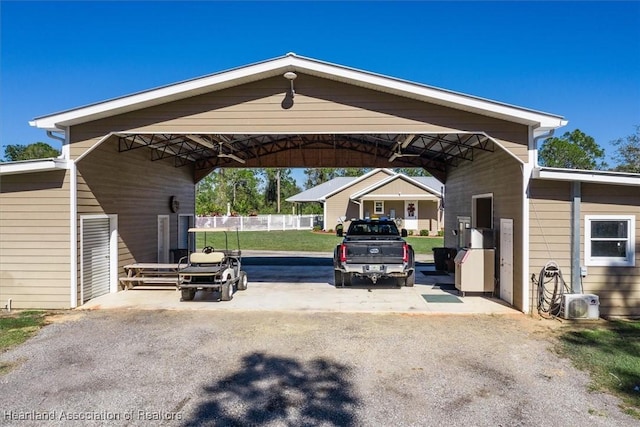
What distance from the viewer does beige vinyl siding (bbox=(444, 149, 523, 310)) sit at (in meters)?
7.93

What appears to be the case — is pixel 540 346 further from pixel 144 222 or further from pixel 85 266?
pixel 144 222

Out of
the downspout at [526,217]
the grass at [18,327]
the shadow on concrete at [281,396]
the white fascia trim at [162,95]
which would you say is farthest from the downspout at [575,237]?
the grass at [18,327]

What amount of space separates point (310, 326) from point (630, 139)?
40788 mm

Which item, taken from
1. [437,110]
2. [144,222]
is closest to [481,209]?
[437,110]

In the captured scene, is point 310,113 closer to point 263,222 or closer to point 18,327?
point 18,327

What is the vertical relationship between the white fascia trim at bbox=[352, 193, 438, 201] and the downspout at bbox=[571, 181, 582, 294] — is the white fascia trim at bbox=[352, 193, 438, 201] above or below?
above

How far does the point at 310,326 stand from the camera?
22.7 ft

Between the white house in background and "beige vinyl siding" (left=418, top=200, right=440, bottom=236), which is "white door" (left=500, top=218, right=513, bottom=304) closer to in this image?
the white house in background

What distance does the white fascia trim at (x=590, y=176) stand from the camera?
7.19 meters

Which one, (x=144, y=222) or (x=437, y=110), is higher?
(x=437, y=110)

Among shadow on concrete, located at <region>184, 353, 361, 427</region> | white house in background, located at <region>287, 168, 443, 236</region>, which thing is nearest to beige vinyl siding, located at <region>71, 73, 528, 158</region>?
shadow on concrete, located at <region>184, 353, 361, 427</region>

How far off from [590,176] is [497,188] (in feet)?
7.00

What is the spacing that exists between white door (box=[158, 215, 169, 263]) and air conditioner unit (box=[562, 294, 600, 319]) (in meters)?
11.2

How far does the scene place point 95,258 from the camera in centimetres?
909
